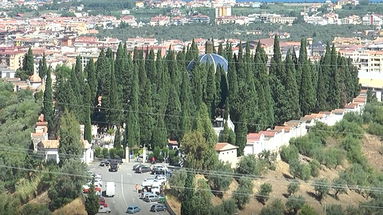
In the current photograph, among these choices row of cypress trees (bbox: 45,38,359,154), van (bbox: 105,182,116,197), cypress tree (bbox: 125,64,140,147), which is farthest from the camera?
row of cypress trees (bbox: 45,38,359,154)

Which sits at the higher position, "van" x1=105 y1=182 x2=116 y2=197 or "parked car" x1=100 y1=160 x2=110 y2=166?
"van" x1=105 y1=182 x2=116 y2=197

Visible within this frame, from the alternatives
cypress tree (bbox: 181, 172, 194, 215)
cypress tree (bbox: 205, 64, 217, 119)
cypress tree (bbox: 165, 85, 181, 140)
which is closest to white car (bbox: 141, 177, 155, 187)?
cypress tree (bbox: 181, 172, 194, 215)

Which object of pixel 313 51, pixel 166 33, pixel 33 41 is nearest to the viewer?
pixel 313 51

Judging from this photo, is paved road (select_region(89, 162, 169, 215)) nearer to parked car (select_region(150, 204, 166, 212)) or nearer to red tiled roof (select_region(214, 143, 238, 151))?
parked car (select_region(150, 204, 166, 212))

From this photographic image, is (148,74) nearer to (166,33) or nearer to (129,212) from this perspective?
(129,212)

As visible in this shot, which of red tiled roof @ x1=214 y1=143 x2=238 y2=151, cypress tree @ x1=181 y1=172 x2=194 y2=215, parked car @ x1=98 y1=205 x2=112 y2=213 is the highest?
red tiled roof @ x1=214 y1=143 x2=238 y2=151

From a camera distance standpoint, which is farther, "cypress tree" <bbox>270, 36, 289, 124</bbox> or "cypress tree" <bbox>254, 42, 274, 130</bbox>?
"cypress tree" <bbox>270, 36, 289, 124</bbox>

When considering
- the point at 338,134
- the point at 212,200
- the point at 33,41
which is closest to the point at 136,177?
the point at 212,200

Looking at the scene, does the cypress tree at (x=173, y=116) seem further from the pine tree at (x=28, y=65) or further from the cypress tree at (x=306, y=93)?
the pine tree at (x=28, y=65)

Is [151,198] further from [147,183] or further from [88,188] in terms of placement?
[88,188]
